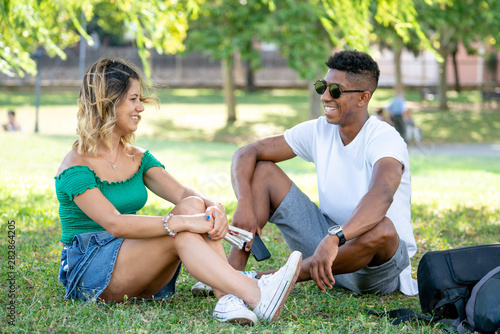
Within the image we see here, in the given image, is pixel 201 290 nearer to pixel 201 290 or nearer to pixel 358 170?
pixel 201 290

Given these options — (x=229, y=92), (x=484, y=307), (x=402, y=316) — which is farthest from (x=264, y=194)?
(x=229, y=92)

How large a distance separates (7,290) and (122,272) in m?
0.90

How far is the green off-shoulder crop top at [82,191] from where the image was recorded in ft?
11.0

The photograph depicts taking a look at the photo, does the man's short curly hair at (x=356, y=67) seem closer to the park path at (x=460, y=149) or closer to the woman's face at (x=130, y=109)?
the woman's face at (x=130, y=109)

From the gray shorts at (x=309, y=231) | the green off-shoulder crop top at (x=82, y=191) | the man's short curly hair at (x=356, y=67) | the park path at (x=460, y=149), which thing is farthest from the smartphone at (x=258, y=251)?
the park path at (x=460, y=149)

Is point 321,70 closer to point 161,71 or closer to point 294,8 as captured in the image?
point 294,8

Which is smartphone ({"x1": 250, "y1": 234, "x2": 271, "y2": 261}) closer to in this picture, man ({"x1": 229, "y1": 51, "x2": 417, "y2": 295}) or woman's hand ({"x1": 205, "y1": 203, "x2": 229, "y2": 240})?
man ({"x1": 229, "y1": 51, "x2": 417, "y2": 295})

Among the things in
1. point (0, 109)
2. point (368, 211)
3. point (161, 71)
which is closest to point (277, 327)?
point (368, 211)

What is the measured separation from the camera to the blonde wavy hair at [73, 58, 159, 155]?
3471 mm

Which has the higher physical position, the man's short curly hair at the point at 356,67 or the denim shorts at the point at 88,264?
the man's short curly hair at the point at 356,67

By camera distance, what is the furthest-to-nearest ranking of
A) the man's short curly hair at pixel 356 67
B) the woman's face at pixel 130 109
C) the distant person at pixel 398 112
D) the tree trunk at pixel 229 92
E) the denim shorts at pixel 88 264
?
the tree trunk at pixel 229 92, the distant person at pixel 398 112, the man's short curly hair at pixel 356 67, the woman's face at pixel 130 109, the denim shorts at pixel 88 264

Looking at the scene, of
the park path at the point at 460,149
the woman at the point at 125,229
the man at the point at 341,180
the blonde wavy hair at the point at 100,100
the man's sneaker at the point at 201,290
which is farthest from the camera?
the park path at the point at 460,149

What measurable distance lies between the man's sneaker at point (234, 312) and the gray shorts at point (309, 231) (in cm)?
88

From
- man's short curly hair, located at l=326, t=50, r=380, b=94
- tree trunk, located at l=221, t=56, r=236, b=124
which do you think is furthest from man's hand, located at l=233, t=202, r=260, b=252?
tree trunk, located at l=221, t=56, r=236, b=124
